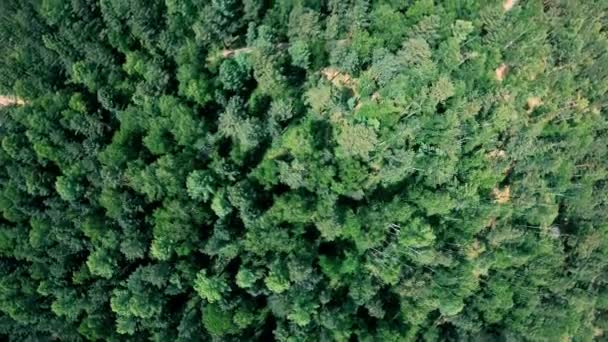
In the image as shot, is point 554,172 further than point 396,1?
Yes

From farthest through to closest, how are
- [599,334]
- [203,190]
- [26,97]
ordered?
[599,334]
[26,97]
[203,190]

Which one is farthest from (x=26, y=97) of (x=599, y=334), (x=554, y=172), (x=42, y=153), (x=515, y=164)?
(x=599, y=334)

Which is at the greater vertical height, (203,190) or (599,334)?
(203,190)

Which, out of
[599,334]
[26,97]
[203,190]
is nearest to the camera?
[203,190]

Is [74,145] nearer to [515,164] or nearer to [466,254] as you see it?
[466,254]

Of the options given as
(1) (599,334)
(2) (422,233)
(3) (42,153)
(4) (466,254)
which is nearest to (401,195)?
(2) (422,233)

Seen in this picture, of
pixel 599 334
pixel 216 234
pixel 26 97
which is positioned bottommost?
pixel 599 334
